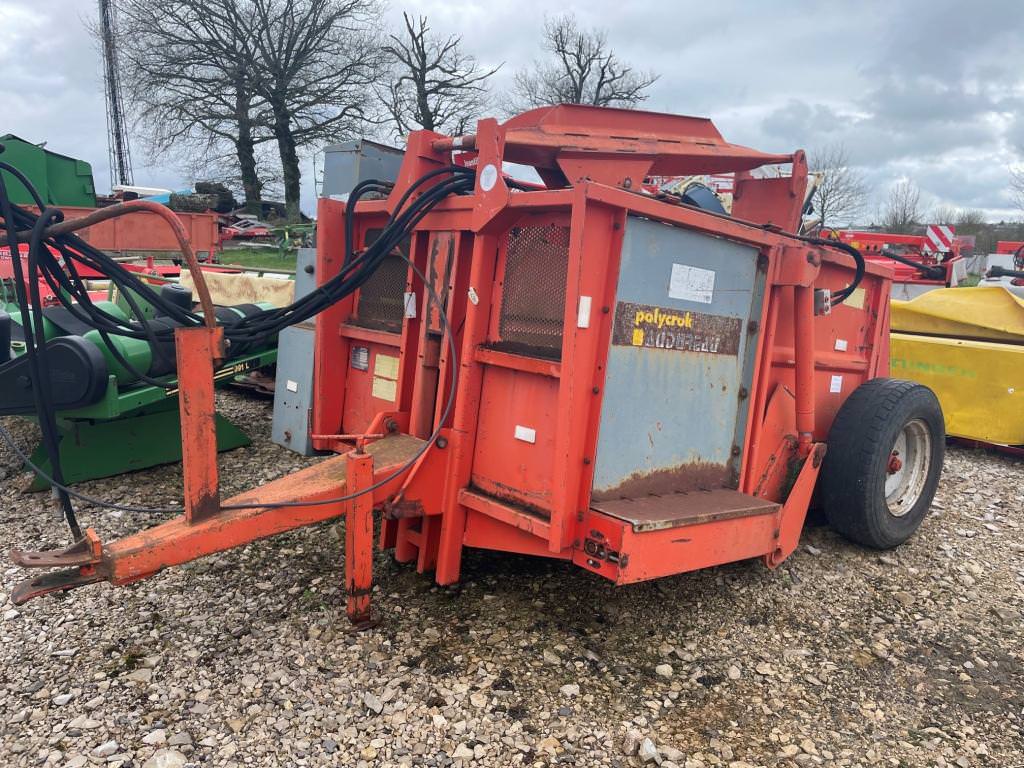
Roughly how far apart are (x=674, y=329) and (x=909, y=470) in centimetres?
211

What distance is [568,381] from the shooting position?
2.56 meters

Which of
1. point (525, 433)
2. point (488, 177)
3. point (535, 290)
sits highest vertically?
point (488, 177)

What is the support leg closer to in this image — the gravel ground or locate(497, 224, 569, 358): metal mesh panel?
the gravel ground

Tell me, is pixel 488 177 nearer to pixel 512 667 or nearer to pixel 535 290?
pixel 535 290

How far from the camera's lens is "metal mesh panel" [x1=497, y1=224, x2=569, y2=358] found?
2.73 meters

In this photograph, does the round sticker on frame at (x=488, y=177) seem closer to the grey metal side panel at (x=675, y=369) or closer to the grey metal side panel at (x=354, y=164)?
the grey metal side panel at (x=675, y=369)

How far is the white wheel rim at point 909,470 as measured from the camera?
4.07 m

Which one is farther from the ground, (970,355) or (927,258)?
(927,258)

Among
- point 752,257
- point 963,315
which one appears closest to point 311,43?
point 963,315

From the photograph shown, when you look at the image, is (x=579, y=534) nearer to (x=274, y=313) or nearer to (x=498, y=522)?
(x=498, y=522)

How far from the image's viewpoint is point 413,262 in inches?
126

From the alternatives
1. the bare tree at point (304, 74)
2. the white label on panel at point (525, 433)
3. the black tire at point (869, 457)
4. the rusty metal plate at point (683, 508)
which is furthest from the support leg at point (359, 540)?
the bare tree at point (304, 74)

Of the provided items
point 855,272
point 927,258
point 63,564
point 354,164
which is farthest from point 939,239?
point 63,564

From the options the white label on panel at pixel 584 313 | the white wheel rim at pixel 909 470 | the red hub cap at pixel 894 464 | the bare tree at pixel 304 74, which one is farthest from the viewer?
the bare tree at pixel 304 74
